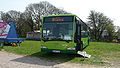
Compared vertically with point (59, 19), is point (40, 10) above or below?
above

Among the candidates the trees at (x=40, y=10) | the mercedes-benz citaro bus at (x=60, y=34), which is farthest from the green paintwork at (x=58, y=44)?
the trees at (x=40, y=10)

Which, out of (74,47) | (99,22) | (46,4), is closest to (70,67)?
(74,47)

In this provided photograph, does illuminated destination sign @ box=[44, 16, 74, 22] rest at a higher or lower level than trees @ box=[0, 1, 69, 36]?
lower

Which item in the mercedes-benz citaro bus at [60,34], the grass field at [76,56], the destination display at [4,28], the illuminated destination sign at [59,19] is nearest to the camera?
the grass field at [76,56]

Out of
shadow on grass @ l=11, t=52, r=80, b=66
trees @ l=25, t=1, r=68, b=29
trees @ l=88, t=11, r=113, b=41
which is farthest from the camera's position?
trees @ l=88, t=11, r=113, b=41

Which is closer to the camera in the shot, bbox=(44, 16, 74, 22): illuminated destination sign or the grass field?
the grass field

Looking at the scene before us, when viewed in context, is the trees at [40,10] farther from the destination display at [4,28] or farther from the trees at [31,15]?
the destination display at [4,28]

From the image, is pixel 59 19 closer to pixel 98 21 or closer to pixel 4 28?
pixel 4 28

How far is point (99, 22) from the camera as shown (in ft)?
180

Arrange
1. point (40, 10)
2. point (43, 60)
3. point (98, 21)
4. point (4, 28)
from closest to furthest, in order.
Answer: point (43, 60)
point (4, 28)
point (40, 10)
point (98, 21)

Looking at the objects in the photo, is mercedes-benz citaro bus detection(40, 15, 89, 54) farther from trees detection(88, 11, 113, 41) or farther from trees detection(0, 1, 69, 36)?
trees detection(88, 11, 113, 41)

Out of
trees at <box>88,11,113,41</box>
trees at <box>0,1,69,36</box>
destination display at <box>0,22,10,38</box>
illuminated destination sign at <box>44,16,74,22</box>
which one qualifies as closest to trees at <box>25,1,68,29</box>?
trees at <box>0,1,69,36</box>

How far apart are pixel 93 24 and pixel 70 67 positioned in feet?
161

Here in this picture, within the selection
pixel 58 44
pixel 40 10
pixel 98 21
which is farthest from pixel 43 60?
pixel 98 21
